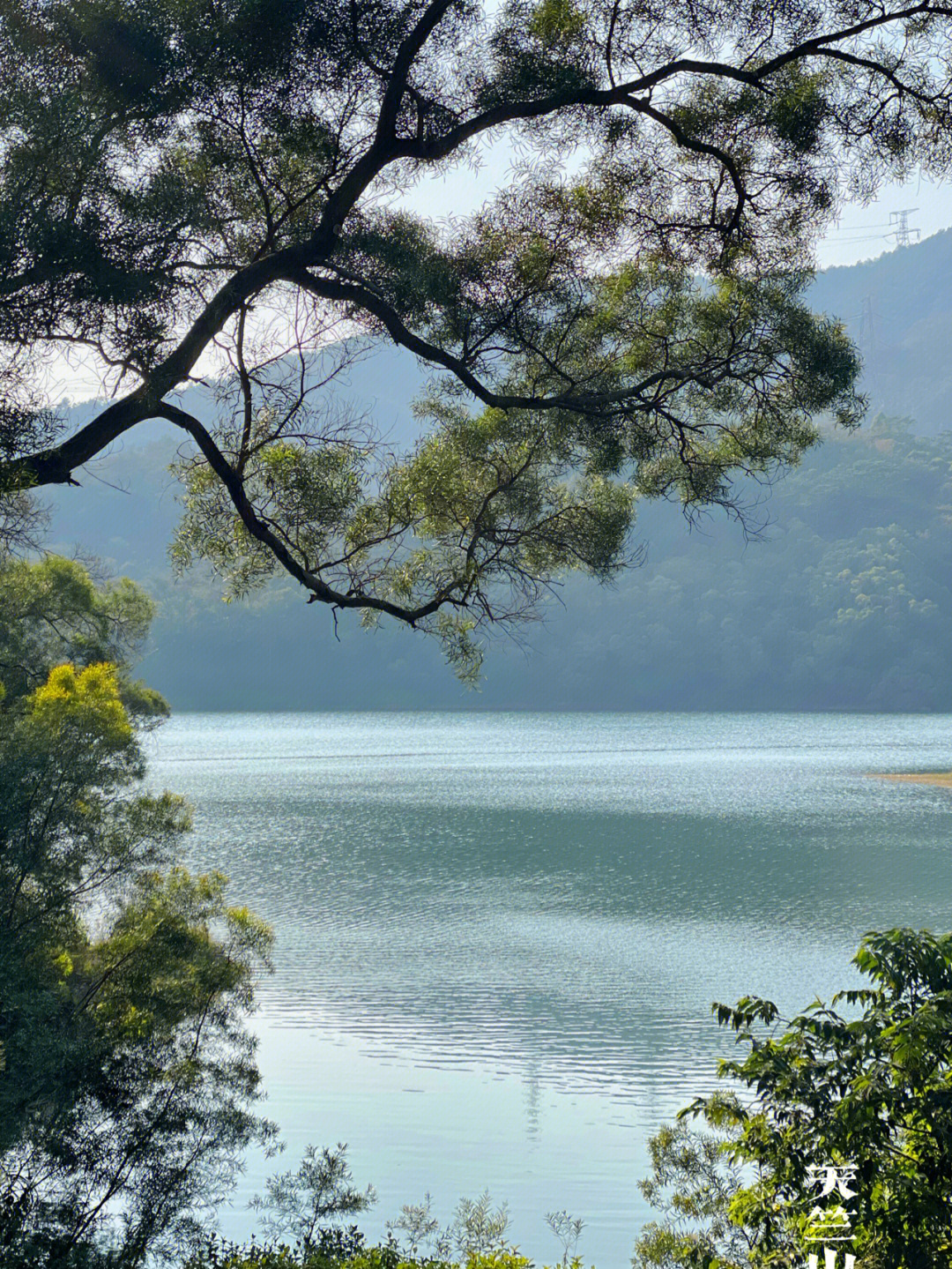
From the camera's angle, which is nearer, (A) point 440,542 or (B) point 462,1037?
(A) point 440,542

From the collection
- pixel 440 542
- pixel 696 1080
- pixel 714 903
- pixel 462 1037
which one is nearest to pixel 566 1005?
pixel 462 1037

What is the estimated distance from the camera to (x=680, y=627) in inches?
2611

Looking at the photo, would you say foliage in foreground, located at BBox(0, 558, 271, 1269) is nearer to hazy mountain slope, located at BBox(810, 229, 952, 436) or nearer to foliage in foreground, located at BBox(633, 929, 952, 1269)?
foliage in foreground, located at BBox(633, 929, 952, 1269)

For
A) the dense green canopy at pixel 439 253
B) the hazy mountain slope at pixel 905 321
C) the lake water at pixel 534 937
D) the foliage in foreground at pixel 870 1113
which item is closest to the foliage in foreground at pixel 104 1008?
the lake water at pixel 534 937

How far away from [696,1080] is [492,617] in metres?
5.14

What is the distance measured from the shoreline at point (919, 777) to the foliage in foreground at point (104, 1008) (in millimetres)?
21787

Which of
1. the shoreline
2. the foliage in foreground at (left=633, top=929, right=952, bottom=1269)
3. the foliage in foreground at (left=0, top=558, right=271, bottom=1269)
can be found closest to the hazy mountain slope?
the shoreline

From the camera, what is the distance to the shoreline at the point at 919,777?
26359 millimetres

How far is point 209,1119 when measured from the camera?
631cm

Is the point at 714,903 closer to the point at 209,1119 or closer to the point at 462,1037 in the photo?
the point at 462,1037

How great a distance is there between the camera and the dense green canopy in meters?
3.56

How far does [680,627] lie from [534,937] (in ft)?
179

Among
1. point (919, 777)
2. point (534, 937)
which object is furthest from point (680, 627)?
point (534, 937)

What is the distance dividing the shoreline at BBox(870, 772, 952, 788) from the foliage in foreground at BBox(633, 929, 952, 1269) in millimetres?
24788
